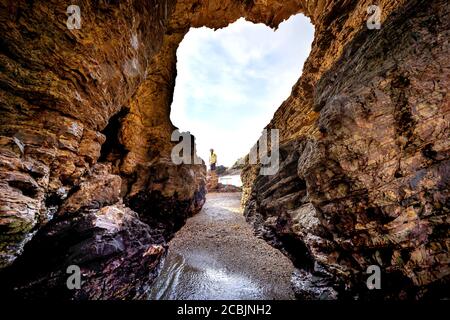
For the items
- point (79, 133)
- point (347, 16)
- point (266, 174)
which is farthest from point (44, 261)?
point (347, 16)

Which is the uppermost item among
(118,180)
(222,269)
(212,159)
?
(212,159)

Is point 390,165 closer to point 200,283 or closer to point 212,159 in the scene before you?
point 200,283

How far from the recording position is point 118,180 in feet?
21.2

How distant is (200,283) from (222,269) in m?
1.07

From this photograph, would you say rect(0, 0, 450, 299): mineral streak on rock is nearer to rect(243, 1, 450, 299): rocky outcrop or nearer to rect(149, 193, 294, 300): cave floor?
rect(243, 1, 450, 299): rocky outcrop

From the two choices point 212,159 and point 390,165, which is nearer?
point 390,165

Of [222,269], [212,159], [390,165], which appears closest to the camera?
[390,165]

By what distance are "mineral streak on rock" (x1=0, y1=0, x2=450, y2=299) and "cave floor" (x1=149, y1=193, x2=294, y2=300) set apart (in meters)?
0.62

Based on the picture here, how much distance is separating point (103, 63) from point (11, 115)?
8.14 feet

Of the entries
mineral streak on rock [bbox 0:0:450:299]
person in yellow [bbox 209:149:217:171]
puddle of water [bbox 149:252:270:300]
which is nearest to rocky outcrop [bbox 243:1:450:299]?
mineral streak on rock [bbox 0:0:450:299]

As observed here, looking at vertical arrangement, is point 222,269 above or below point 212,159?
below

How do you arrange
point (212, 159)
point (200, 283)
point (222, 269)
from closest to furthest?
1. point (200, 283)
2. point (222, 269)
3. point (212, 159)

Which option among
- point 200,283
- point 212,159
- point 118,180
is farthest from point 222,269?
point 212,159

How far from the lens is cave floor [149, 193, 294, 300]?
5117 mm
